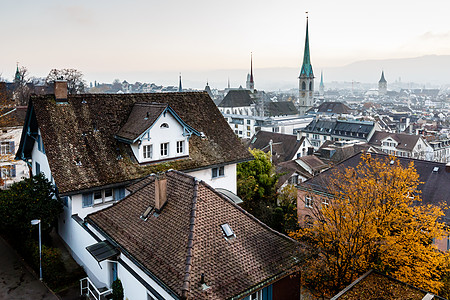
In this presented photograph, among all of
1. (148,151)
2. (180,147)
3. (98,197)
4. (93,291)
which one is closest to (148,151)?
(148,151)

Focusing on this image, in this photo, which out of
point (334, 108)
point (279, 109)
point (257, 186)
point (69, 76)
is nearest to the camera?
point (257, 186)

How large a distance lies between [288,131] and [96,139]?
84.9 metres

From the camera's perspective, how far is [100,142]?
2442 cm

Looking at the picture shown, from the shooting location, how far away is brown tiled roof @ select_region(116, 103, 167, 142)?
23986 millimetres

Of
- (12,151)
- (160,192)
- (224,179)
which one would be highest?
(160,192)

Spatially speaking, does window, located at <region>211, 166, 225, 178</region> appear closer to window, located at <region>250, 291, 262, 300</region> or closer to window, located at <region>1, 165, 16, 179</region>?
window, located at <region>250, 291, 262, 300</region>

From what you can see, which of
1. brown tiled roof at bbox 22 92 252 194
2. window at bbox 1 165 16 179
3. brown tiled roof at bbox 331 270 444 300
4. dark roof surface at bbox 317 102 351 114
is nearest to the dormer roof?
brown tiled roof at bbox 22 92 252 194

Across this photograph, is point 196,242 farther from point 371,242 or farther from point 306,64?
point 306,64

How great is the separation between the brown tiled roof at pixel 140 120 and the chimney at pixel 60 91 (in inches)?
167

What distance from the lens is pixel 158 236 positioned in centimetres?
1548

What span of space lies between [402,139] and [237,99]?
66240 mm

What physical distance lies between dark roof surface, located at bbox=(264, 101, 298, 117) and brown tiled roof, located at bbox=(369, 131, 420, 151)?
192ft

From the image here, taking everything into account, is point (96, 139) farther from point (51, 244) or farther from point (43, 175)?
point (51, 244)

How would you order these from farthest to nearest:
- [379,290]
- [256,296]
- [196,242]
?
[379,290] → [256,296] → [196,242]
